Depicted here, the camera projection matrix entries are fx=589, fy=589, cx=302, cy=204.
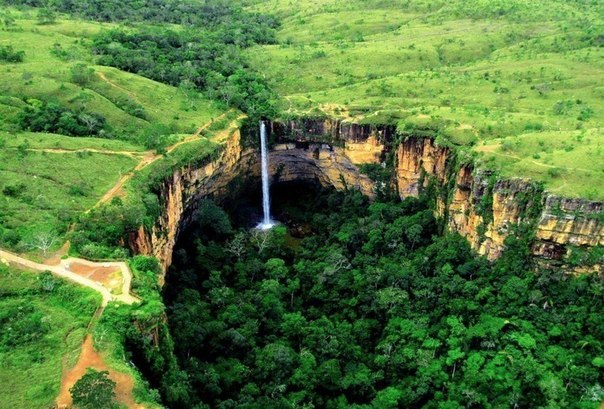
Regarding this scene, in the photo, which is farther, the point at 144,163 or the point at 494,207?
the point at 144,163

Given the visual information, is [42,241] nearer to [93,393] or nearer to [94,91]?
[93,393]

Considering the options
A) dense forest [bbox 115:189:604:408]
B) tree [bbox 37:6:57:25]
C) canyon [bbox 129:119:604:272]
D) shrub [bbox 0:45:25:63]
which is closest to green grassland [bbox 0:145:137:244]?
canyon [bbox 129:119:604:272]

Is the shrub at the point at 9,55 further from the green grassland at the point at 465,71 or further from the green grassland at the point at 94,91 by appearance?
the green grassland at the point at 465,71

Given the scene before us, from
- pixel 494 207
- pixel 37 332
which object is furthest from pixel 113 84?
pixel 494 207

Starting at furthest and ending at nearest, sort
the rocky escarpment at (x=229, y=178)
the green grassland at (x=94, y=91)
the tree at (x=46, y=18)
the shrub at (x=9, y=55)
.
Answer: the tree at (x=46, y=18), the shrub at (x=9, y=55), the green grassland at (x=94, y=91), the rocky escarpment at (x=229, y=178)

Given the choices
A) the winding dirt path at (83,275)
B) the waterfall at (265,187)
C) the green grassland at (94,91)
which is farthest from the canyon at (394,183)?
the green grassland at (94,91)

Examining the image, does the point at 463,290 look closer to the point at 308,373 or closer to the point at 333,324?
the point at 333,324

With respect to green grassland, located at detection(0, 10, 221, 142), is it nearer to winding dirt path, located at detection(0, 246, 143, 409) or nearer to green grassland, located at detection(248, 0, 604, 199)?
green grassland, located at detection(248, 0, 604, 199)
